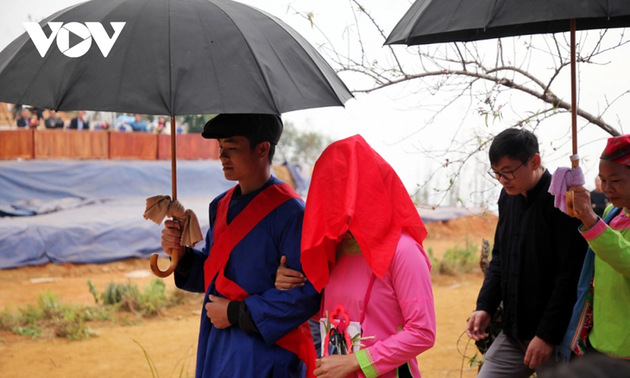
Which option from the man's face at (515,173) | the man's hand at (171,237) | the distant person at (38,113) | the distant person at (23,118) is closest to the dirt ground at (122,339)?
the man's face at (515,173)

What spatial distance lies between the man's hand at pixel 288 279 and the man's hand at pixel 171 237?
0.55 m

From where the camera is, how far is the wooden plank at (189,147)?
1509cm

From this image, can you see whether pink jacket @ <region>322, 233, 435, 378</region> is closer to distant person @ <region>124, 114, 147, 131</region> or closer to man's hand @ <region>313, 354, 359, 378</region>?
man's hand @ <region>313, 354, 359, 378</region>

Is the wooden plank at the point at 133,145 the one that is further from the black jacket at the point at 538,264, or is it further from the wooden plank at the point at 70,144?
the black jacket at the point at 538,264

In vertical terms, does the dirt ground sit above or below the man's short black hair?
below

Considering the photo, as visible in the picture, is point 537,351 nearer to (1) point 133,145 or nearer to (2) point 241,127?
(2) point 241,127

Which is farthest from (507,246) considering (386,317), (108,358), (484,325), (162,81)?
(108,358)

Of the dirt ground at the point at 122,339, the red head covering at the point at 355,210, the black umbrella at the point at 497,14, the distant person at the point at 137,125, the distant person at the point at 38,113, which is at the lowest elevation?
the dirt ground at the point at 122,339

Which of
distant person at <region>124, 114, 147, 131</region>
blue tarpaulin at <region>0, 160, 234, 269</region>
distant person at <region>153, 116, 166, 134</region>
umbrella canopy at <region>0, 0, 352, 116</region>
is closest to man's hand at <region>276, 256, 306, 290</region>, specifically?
umbrella canopy at <region>0, 0, 352, 116</region>

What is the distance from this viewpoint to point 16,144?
13125 mm

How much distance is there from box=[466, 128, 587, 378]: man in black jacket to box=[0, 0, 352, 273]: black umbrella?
99 cm

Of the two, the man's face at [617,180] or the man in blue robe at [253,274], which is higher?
the man's face at [617,180]

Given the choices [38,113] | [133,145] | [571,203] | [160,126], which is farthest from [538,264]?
[160,126]

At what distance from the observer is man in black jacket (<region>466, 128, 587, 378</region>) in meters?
2.65
